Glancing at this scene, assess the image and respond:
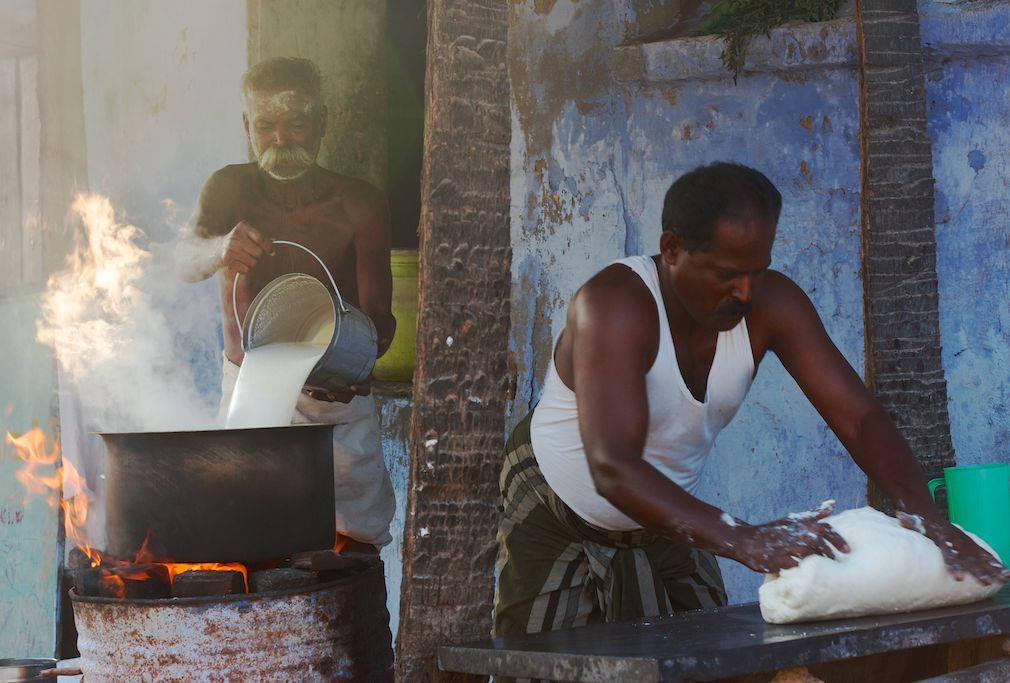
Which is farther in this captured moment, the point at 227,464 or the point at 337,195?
the point at 337,195

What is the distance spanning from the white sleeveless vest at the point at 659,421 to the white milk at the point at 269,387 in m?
1.10

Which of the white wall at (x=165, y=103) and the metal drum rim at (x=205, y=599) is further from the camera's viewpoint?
the white wall at (x=165, y=103)

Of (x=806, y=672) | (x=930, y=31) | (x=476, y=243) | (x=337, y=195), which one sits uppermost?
(x=930, y=31)

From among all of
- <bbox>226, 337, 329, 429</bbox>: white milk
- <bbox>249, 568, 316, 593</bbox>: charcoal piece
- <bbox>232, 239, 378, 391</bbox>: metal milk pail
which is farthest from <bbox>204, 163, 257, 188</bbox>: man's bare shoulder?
<bbox>249, 568, 316, 593</bbox>: charcoal piece

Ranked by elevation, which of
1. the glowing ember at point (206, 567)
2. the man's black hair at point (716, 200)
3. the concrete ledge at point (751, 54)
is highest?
the concrete ledge at point (751, 54)

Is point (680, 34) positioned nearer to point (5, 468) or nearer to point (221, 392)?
point (221, 392)

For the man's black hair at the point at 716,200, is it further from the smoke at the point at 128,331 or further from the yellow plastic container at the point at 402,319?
the smoke at the point at 128,331

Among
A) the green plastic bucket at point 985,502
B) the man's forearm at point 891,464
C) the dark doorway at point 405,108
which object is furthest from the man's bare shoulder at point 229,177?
the green plastic bucket at point 985,502

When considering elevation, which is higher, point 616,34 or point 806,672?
point 616,34

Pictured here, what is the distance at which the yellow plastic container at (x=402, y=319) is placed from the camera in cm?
530

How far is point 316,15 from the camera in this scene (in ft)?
17.0

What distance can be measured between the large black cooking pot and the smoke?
1.63 meters

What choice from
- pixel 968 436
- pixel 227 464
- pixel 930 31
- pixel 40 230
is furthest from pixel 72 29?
pixel 968 436

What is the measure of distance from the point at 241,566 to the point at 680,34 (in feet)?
10.9
